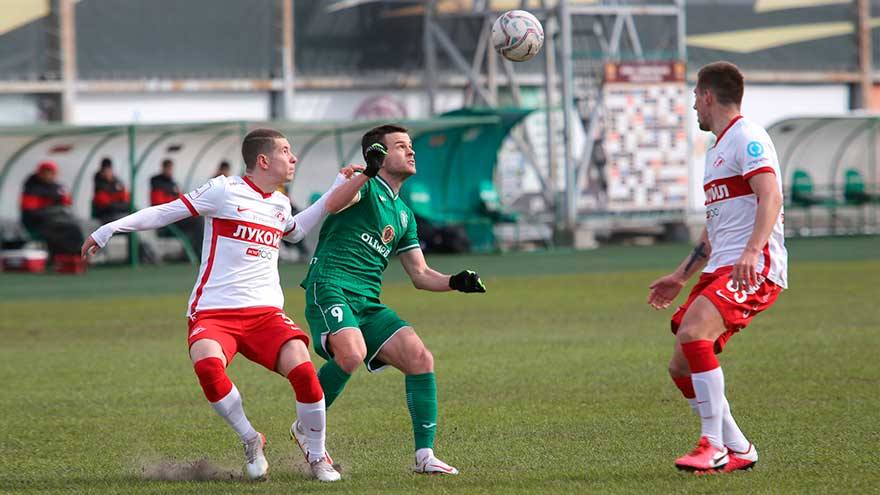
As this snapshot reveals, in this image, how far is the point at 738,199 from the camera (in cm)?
739

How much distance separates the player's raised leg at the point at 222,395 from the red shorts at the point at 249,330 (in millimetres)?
124

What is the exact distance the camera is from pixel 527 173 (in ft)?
115

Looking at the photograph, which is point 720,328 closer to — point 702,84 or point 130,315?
point 702,84

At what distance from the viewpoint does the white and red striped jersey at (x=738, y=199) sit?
729 cm

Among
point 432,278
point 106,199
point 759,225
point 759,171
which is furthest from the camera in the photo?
point 106,199

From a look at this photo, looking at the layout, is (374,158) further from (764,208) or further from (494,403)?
(494,403)

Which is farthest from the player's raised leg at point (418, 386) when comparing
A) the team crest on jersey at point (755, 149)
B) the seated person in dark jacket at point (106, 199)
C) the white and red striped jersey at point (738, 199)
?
the seated person in dark jacket at point (106, 199)

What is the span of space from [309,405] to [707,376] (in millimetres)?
2007

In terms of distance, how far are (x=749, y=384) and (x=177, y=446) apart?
4.39m

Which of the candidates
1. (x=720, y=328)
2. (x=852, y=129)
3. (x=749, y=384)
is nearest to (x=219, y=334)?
(x=720, y=328)

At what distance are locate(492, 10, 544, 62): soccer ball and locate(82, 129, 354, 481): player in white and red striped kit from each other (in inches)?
86.2

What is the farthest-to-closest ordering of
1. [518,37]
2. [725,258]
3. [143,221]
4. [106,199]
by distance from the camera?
[106,199] < [518,37] < [143,221] < [725,258]

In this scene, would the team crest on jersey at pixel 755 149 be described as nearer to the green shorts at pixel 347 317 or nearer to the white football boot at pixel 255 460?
the green shorts at pixel 347 317

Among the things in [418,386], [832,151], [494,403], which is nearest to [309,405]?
[418,386]
